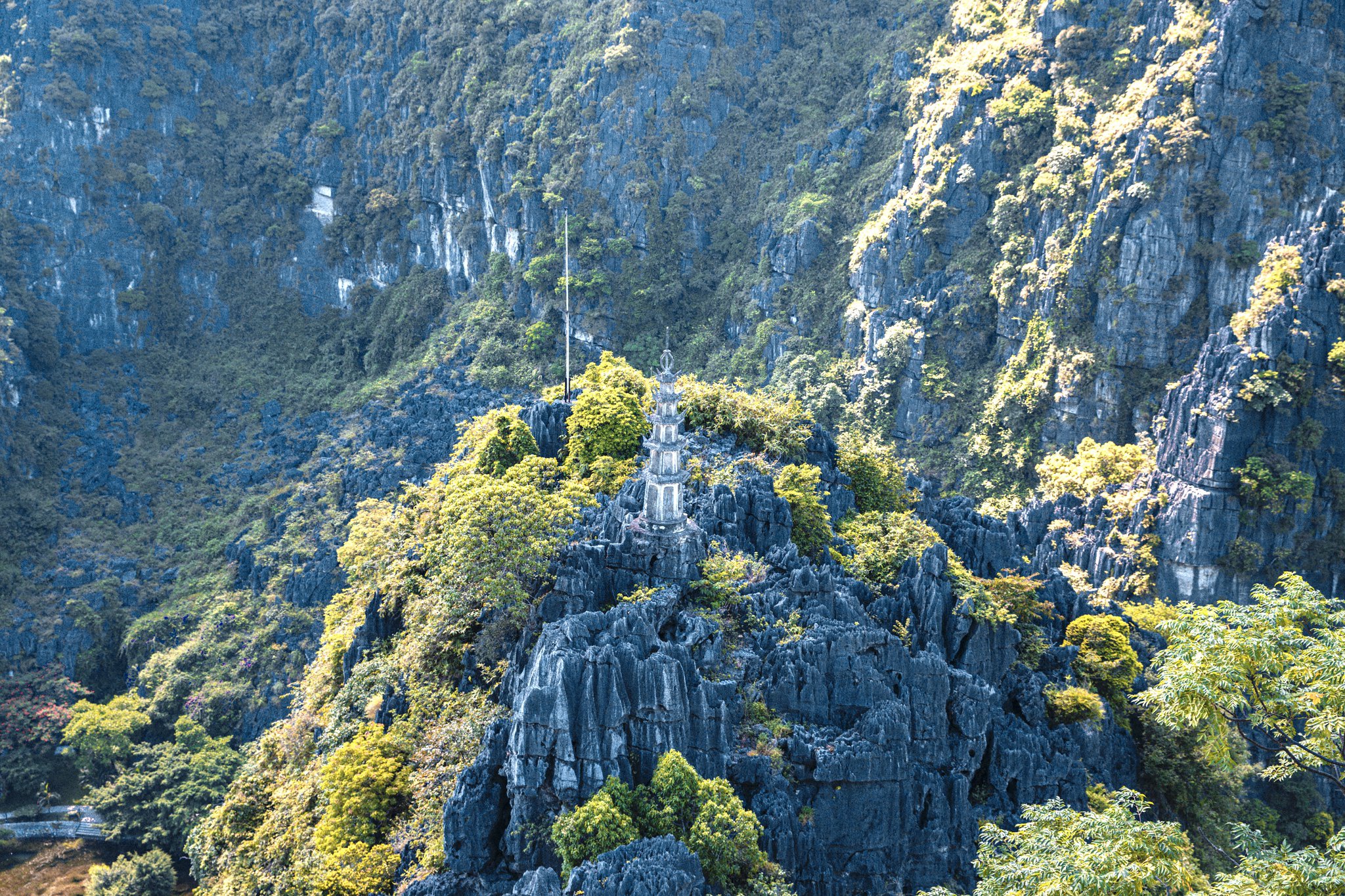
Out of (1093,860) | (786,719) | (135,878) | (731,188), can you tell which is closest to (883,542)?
(786,719)

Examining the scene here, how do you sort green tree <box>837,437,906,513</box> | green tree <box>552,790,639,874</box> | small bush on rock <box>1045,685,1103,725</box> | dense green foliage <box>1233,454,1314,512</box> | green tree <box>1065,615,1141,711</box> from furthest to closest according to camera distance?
dense green foliage <box>1233,454,1314,512</box>, green tree <box>837,437,906,513</box>, green tree <box>1065,615,1141,711</box>, small bush on rock <box>1045,685,1103,725</box>, green tree <box>552,790,639,874</box>

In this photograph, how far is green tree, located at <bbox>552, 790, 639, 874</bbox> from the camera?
24078mm

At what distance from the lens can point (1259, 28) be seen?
60.4m

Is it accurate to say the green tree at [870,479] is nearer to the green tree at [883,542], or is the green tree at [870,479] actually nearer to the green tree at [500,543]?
the green tree at [883,542]

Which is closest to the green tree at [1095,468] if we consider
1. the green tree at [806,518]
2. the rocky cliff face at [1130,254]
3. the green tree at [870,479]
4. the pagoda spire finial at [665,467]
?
the rocky cliff face at [1130,254]

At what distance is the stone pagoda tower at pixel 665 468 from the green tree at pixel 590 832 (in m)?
9.61

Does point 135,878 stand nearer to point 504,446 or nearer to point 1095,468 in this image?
point 504,446

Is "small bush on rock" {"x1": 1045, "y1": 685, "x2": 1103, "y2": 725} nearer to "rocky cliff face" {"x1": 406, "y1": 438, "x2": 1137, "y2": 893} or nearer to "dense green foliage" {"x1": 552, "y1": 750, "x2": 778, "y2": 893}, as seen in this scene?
"rocky cliff face" {"x1": 406, "y1": 438, "x2": 1137, "y2": 893}

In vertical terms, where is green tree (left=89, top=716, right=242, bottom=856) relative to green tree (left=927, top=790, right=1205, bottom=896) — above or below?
below

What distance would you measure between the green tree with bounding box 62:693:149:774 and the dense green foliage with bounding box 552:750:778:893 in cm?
3624

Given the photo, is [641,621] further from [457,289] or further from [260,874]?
[457,289]

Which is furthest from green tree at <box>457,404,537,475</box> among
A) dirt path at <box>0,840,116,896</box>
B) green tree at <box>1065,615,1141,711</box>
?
dirt path at <box>0,840,116,896</box>

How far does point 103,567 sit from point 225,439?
15.2m

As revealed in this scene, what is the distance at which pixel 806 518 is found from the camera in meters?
37.0
